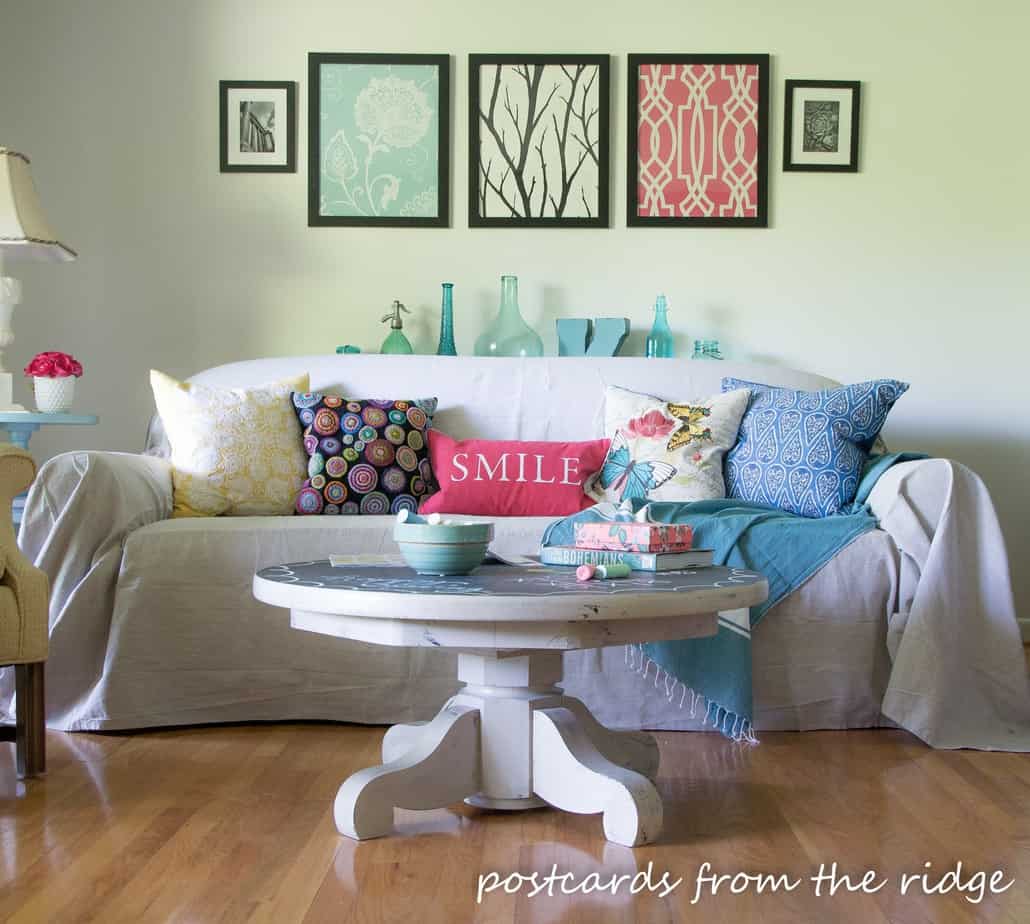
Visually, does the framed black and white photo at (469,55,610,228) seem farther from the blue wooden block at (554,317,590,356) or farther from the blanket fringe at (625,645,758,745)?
the blanket fringe at (625,645,758,745)

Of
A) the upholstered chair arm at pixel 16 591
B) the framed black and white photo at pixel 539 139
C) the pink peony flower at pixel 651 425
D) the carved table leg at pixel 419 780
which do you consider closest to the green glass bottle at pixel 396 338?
the framed black and white photo at pixel 539 139

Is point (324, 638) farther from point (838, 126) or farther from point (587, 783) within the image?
point (838, 126)

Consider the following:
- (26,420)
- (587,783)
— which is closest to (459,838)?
(587,783)

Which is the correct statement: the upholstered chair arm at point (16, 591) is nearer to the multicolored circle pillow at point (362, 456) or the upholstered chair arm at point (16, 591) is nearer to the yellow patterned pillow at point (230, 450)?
the yellow patterned pillow at point (230, 450)

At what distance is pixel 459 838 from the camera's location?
76.1 inches

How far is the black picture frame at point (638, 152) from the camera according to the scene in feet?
13.0

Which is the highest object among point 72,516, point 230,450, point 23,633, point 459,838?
point 230,450

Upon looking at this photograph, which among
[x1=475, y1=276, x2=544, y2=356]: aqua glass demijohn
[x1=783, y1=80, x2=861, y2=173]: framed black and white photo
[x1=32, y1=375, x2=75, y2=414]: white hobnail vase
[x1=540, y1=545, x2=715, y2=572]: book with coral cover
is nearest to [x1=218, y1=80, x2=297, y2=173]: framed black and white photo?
[x1=475, y1=276, x2=544, y2=356]: aqua glass demijohn

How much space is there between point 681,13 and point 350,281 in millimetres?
1392

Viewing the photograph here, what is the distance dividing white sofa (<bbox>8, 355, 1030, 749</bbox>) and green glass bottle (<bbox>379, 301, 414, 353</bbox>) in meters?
1.17

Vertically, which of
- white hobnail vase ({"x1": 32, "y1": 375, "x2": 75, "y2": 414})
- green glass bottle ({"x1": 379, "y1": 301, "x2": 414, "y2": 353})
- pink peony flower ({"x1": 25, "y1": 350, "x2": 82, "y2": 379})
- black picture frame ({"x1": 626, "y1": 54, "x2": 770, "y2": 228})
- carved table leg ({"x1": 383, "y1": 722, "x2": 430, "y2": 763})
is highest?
black picture frame ({"x1": 626, "y1": 54, "x2": 770, "y2": 228})

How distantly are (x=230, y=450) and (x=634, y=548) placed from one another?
1.38 metres

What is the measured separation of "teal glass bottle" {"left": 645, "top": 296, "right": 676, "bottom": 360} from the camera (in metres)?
3.85

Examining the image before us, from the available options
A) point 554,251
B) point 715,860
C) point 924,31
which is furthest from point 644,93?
point 715,860
